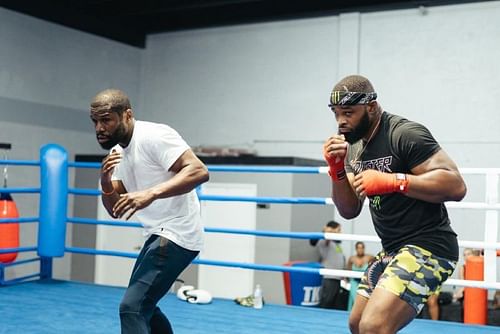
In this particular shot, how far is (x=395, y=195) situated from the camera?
7.80ft

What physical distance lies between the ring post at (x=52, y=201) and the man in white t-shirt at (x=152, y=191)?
233 centimetres

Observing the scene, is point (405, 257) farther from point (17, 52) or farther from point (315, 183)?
point (17, 52)

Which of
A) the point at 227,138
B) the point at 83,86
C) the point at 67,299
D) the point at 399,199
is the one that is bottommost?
the point at 67,299

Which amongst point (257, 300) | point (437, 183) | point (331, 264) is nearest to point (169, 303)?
point (257, 300)

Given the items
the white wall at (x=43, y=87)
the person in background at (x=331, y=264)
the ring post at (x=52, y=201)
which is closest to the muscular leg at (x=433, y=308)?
the person in background at (x=331, y=264)

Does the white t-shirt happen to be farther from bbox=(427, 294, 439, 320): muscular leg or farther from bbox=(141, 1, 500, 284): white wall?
bbox=(141, 1, 500, 284): white wall

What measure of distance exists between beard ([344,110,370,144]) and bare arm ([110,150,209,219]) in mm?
580

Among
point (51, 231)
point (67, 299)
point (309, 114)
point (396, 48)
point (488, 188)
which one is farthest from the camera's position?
point (309, 114)

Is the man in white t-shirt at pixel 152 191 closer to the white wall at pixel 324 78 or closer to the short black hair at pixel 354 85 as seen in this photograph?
the short black hair at pixel 354 85

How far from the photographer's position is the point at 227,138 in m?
9.58

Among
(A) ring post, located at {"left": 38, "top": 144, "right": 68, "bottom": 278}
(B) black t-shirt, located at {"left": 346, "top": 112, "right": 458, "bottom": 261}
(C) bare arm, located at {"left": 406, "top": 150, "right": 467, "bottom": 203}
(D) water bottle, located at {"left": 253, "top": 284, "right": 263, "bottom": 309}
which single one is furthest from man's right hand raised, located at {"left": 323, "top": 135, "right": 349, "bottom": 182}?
(A) ring post, located at {"left": 38, "top": 144, "right": 68, "bottom": 278}

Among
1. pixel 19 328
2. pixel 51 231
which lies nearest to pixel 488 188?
pixel 19 328

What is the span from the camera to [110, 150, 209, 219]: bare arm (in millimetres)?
2379

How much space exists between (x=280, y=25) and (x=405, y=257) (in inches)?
289
